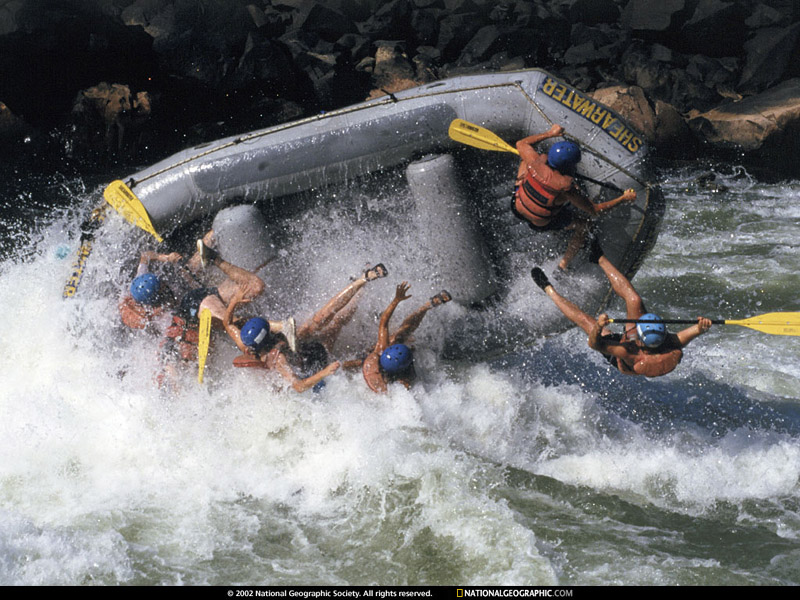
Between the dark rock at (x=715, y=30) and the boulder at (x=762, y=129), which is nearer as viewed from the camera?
the boulder at (x=762, y=129)

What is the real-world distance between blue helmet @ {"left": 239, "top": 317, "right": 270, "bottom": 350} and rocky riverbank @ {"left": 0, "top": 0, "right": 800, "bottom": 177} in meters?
6.44

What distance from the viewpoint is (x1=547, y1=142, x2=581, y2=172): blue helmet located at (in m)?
4.62

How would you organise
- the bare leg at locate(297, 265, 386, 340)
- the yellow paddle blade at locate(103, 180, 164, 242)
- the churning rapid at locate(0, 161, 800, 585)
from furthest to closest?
the yellow paddle blade at locate(103, 180, 164, 242) < the bare leg at locate(297, 265, 386, 340) < the churning rapid at locate(0, 161, 800, 585)

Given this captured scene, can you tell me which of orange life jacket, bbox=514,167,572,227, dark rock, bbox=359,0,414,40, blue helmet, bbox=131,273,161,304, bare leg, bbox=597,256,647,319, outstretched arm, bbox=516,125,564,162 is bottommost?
dark rock, bbox=359,0,414,40

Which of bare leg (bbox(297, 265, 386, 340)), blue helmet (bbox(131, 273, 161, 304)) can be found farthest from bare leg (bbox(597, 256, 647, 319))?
blue helmet (bbox(131, 273, 161, 304))

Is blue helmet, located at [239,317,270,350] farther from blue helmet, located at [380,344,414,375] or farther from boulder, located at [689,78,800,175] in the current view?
boulder, located at [689,78,800,175]

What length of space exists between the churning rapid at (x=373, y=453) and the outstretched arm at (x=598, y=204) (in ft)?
1.97

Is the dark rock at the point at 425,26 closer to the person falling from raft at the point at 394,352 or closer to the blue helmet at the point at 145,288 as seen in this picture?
the person falling from raft at the point at 394,352

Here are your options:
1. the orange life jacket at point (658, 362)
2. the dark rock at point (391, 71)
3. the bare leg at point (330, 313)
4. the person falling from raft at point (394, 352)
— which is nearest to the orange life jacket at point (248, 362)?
the bare leg at point (330, 313)

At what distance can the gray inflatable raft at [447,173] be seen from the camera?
16.7ft

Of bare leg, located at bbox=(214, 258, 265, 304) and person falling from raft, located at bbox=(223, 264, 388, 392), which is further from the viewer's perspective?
bare leg, located at bbox=(214, 258, 265, 304)

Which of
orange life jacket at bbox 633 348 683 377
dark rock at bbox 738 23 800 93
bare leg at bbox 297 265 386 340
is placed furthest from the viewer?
dark rock at bbox 738 23 800 93

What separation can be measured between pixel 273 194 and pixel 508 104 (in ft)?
5.93
